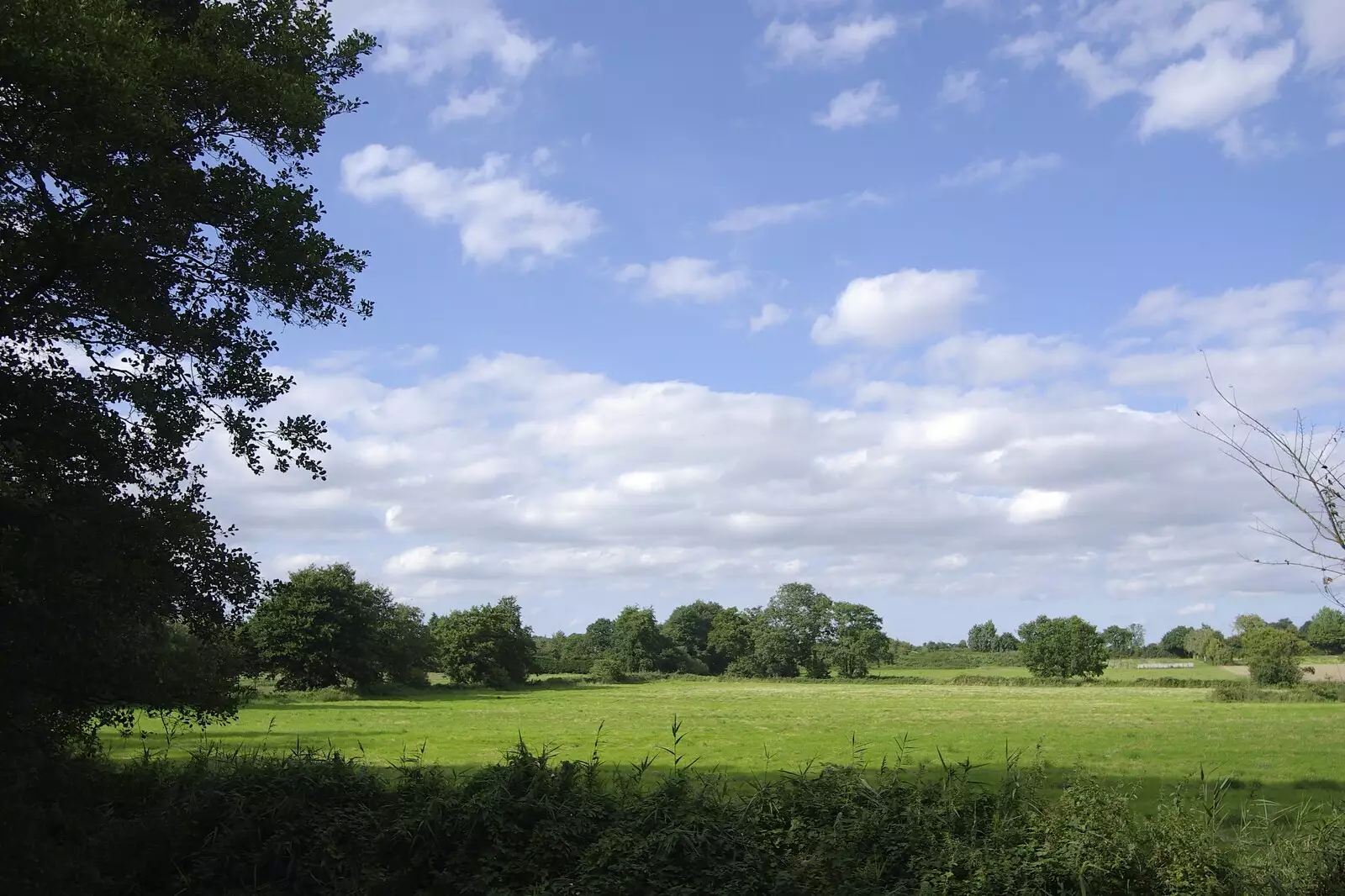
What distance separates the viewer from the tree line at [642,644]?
2083 inches

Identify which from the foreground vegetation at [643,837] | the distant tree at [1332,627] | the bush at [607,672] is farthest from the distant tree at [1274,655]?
the foreground vegetation at [643,837]

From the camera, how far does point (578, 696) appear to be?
59.8 m

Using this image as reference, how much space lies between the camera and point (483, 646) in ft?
217

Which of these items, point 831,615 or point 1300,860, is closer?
point 1300,860

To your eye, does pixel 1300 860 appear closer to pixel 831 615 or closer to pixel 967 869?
pixel 967 869

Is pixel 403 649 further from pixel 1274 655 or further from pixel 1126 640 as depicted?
pixel 1126 640

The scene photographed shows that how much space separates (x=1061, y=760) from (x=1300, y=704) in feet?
135

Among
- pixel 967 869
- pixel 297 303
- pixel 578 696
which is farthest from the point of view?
pixel 578 696

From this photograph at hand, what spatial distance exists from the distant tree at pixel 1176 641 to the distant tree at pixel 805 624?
6291cm

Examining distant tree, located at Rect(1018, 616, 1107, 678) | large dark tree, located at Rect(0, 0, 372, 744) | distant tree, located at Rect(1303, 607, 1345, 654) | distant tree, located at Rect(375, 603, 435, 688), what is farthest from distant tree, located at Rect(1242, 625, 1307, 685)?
large dark tree, located at Rect(0, 0, 372, 744)

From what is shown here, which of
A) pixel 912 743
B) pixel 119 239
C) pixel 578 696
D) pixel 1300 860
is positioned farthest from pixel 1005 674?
pixel 119 239

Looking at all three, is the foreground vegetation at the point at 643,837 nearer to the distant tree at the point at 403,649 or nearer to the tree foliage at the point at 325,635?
the tree foliage at the point at 325,635

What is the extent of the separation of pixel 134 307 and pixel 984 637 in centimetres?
17319

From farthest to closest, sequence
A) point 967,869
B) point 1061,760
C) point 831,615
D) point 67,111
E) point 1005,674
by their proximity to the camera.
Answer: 1. point 831,615
2. point 1005,674
3. point 1061,760
4. point 967,869
5. point 67,111
